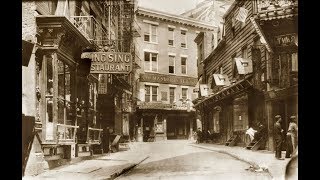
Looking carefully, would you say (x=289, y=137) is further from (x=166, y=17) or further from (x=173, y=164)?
(x=166, y=17)

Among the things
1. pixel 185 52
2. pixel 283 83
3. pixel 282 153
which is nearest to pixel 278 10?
pixel 283 83

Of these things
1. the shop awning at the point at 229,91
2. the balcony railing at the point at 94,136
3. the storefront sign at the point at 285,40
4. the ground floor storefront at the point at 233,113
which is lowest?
the balcony railing at the point at 94,136

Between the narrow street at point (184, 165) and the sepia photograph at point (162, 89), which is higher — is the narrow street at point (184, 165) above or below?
below

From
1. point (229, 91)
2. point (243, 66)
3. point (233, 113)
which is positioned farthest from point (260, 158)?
point (243, 66)

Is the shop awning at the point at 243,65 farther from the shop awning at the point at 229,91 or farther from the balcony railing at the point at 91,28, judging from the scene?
the balcony railing at the point at 91,28

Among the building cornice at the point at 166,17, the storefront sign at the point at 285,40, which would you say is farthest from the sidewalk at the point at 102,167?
the storefront sign at the point at 285,40

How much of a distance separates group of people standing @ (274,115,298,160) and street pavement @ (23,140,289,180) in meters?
0.19

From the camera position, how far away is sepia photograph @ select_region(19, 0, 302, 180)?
720 cm

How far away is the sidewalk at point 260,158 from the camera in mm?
6902

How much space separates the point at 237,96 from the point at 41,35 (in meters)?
3.59

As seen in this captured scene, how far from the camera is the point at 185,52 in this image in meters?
8.26

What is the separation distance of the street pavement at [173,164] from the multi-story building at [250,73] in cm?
32

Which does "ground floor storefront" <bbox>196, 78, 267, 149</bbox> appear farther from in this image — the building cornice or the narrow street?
the building cornice
